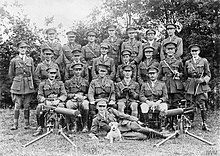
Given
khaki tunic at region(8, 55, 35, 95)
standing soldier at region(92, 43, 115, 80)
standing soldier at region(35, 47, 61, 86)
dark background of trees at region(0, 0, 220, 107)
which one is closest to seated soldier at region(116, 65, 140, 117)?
standing soldier at region(92, 43, 115, 80)

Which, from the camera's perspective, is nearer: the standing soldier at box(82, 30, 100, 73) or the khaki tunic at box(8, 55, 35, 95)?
the khaki tunic at box(8, 55, 35, 95)

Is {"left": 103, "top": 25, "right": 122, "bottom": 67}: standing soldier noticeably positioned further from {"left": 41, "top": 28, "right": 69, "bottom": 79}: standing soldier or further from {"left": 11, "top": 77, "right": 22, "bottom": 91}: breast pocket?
{"left": 11, "top": 77, "right": 22, "bottom": 91}: breast pocket

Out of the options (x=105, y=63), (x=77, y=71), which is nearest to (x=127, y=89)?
(x=105, y=63)

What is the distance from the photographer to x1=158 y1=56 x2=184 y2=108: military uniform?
26.3ft

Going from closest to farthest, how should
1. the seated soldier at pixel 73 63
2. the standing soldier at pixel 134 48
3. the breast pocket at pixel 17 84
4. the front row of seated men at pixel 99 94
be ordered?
1. the front row of seated men at pixel 99 94
2. the breast pocket at pixel 17 84
3. the seated soldier at pixel 73 63
4. the standing soldier at pixel 134 48

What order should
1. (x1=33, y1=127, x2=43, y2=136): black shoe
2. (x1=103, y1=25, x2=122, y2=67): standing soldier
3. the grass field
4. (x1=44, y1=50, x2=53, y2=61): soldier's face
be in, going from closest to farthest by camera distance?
1. the grass field
2. (x1=33, y1=127, x2=43, y2=136): black shoe
3. (x1=44, y1=50, x2=53, y2=61): soldier's face
4. (x1=103, y1=25, x2=122, y2=67): standing soldier

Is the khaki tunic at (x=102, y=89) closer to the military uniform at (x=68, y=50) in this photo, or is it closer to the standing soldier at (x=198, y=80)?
the military uniform at (x=68, y=50)

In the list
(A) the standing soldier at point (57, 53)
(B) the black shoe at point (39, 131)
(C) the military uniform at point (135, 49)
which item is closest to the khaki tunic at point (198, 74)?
(C) the military uniform at point (135, 49)

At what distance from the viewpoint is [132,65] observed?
8164mm

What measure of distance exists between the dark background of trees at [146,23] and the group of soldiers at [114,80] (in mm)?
2484

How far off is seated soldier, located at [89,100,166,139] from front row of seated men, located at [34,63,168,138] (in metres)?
0.14

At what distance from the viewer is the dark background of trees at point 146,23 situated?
10.5 m

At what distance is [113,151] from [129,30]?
12.4ft

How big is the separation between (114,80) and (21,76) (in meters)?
2.29
